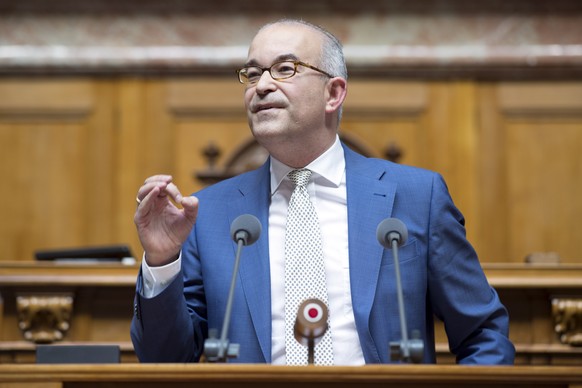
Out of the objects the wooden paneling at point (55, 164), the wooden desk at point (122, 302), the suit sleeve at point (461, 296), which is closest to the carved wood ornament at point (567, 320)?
the wooden desk at point (122, 302)

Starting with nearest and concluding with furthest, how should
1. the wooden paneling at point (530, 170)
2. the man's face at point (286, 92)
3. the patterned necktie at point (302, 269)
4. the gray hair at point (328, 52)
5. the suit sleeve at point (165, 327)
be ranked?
the suit sleeve at point (165, 327) < the patterned necktie at point (302, 269) < the man's face at point (286, 92) < the gray hair at point (328, 52) < the wooden paneling at point (530, 170)

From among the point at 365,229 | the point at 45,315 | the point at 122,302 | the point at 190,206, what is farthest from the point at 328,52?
the point at 45,315

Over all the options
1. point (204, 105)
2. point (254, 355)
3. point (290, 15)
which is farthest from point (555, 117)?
point (254, 355)

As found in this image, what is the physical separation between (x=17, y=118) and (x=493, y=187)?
252cm

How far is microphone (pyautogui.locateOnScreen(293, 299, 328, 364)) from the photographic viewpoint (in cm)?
228

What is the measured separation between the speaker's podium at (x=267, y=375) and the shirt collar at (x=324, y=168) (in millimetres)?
1085

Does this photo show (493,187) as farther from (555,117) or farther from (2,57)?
(2,57)

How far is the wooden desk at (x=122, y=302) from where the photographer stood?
3451 millimetres

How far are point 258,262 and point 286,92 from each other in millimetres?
505

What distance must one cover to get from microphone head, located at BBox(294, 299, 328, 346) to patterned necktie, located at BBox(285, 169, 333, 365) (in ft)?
1.09

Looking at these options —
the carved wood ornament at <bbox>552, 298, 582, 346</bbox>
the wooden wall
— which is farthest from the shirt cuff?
the wooden wall

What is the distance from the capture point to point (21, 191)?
207 inches

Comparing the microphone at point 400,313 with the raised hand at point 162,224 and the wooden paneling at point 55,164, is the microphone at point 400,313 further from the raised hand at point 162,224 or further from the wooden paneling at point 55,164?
the wooden paneling at point 55,164

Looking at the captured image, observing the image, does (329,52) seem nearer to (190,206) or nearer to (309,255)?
(309,255)
